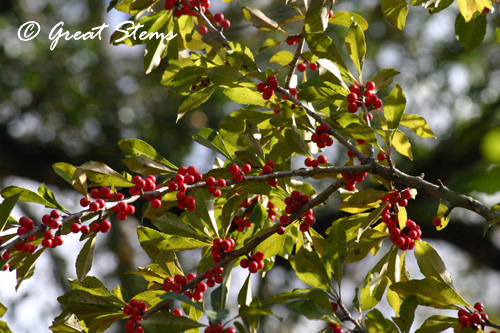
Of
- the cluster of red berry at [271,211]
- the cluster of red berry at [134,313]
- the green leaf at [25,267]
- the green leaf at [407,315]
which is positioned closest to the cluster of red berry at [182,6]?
the cluster of red berry at [271,211]

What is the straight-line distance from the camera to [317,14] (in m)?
1.57

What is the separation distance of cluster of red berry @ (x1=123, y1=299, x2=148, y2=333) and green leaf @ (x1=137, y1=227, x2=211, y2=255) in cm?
17

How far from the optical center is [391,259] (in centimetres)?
164

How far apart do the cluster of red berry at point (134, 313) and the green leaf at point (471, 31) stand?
1723 millimetres

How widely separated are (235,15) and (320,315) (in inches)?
206

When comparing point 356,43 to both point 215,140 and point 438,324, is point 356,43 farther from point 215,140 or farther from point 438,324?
point 438,324

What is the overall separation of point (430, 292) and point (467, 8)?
1176 millimetres

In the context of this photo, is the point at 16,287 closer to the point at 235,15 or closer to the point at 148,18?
the point at 148,18

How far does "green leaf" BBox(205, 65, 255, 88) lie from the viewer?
159cm

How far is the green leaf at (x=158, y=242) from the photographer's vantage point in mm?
1535

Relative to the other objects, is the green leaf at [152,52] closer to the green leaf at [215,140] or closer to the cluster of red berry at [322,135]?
the green leaf at [215,140]

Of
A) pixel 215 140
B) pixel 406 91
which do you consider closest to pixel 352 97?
pixel 215 140

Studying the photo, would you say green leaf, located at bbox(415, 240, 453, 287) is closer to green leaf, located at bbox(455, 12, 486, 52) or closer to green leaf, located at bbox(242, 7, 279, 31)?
green leaf, located at bbox(455, 12, 486, 52)

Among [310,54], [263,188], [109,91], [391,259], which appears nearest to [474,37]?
[310,54]
